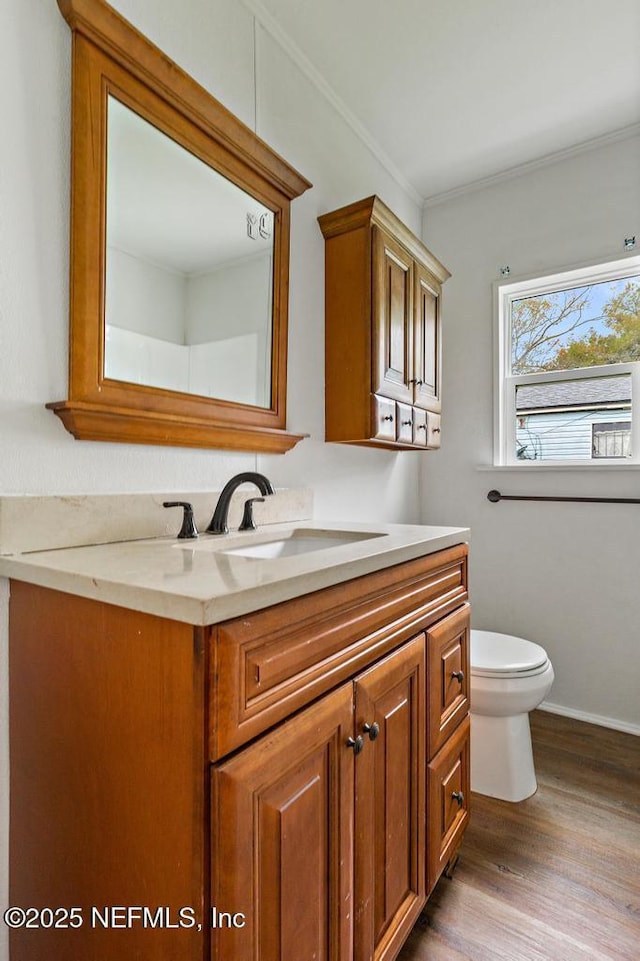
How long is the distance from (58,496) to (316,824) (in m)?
0.76

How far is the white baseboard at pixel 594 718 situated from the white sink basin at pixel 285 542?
1574 mm

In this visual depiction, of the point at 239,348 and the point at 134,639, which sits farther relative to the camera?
the point at 239,348

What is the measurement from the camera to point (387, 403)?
1.85 meters

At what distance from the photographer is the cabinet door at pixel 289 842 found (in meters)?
0.64

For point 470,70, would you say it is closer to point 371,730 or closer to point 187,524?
point 187,524

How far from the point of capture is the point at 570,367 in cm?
234

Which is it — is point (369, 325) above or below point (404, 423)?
above

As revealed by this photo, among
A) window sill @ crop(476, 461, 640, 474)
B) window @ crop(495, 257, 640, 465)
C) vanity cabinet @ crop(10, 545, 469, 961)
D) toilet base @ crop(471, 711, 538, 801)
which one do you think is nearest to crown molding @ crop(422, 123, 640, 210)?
window @ crop(495, 257, 640, 465)

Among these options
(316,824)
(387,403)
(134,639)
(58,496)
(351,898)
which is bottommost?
(351,898)

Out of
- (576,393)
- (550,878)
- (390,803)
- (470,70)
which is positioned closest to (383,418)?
(576,393)

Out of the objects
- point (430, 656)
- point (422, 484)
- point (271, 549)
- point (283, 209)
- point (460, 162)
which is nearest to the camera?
point (430, 656)

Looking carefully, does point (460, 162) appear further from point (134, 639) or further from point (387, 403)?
point (134, 639)

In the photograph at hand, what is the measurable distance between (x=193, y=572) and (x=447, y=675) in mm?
819

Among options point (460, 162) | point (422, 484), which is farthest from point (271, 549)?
point (460, 162)
